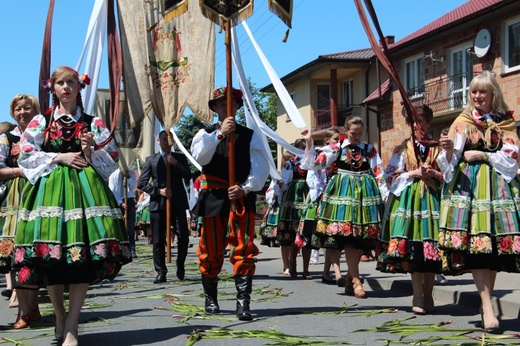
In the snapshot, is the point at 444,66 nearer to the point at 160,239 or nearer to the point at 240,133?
the point at 160,239

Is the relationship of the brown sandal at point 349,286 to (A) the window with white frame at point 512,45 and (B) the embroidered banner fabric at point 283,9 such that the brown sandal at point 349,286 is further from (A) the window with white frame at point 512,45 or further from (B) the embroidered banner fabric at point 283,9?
(A) the window with white frame at point 512,45

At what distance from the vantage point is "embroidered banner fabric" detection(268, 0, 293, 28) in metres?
8.04

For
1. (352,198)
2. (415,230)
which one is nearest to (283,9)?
(352,198)

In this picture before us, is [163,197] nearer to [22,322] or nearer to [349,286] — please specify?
[349,286]

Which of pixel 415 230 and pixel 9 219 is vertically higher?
pixel 9 219

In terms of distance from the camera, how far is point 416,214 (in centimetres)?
765

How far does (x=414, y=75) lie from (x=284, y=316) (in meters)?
25.0

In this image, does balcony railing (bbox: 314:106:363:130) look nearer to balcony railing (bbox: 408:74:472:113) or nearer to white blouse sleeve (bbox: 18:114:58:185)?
balcony railing (bbox: 408:74:472:113)

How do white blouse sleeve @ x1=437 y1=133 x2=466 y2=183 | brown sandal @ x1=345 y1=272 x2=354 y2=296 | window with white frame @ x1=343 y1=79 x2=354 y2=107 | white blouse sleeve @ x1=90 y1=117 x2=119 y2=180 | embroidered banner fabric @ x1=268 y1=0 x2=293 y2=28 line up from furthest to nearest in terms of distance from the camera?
window with white frame @ x1=343 y1=79 x2=354 y2=107 → brown sandal @ x1=345 y1=272 x2=354 y2=296 → embroidered banner fabric @ x1=268 y1=0 x2=293 y2=28 → white blouse sleeve @ x1=437 y1=133 x2=466 y2=183 → white blouse sleeve @ x1=90 y1=117 x2=119 y2=180

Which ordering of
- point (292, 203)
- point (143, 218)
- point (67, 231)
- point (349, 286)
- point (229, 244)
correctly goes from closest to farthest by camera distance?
point (67, 231), point (229, 244), point (349, 286), point (292, 203), point (143, 218)

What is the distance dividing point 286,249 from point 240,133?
5.15 meters

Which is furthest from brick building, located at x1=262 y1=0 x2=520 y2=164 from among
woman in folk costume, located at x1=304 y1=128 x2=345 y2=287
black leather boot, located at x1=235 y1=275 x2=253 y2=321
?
black leather boot, located at x1=235 y1=275 x2=253 y2=321

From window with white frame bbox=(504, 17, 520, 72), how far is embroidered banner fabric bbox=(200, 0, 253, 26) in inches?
706

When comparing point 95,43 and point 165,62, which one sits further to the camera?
point 165,62
